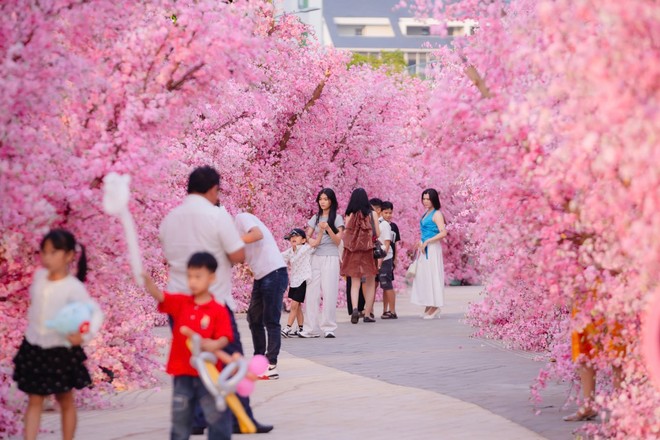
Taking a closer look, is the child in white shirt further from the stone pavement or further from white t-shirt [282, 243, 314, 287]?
the stone pavement

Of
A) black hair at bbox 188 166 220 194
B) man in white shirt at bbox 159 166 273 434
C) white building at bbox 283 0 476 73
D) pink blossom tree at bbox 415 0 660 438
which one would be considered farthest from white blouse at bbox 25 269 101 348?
white building at bbox 283 0 476 73

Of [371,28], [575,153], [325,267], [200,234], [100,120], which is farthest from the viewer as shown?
[371,28]

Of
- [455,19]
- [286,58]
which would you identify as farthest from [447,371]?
[286,58]

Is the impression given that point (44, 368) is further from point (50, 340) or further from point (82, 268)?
point (82, 268)

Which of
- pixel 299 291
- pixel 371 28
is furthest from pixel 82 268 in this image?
pixel 371 28

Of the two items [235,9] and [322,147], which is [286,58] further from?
[235,9]

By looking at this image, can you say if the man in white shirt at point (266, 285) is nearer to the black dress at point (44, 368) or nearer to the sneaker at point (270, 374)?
the sneaker at point (270, 374)

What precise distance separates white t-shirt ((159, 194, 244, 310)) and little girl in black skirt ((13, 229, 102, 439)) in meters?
0.87

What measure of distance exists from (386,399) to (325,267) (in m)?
7.10

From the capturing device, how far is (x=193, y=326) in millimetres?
7191

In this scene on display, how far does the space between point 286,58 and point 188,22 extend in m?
15.4

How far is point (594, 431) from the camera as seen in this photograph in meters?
8.38

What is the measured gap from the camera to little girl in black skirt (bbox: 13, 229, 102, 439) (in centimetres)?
759

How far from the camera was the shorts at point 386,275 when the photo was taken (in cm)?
2247
